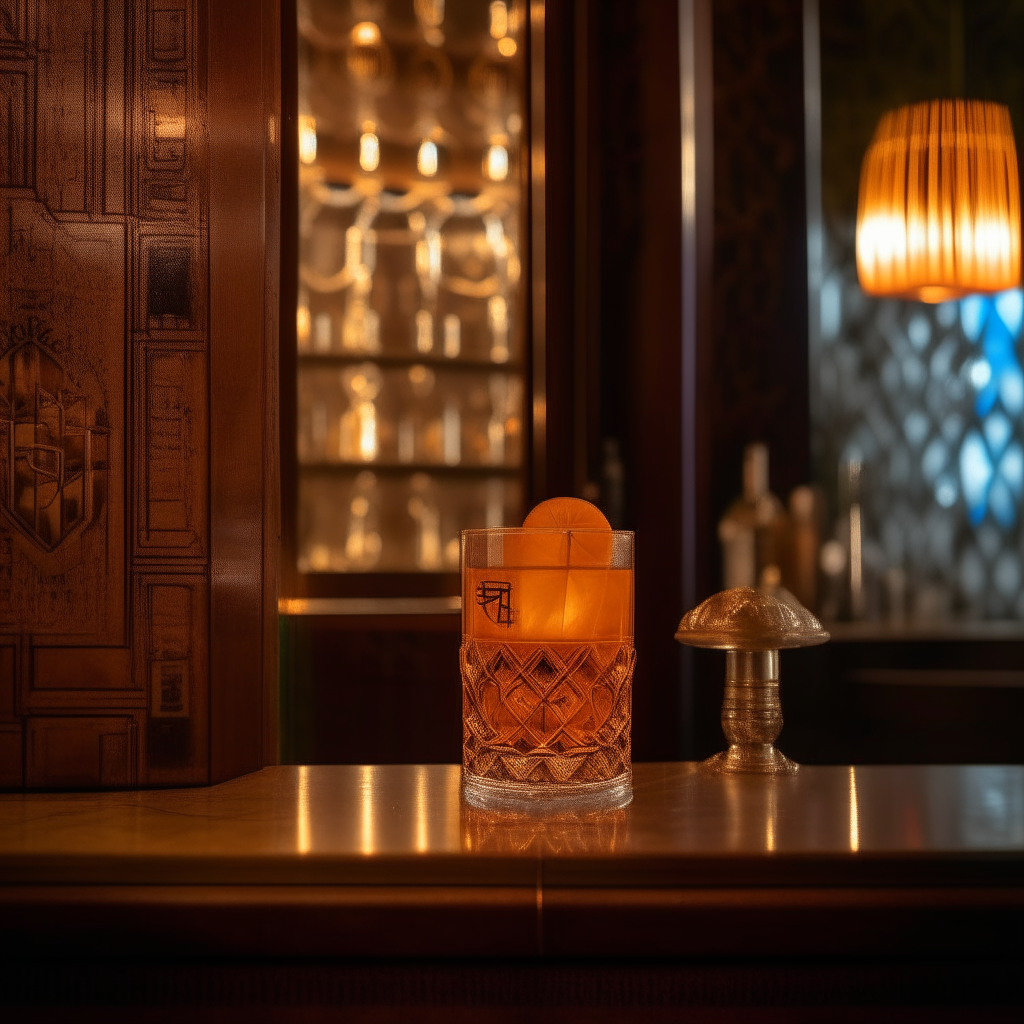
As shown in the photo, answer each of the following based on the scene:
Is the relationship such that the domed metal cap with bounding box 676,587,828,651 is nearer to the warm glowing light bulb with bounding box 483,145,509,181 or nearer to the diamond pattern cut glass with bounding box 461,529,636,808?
the diamond pattern cut glass with bounding box 461,529,636,808

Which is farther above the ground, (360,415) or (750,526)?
(360,415)

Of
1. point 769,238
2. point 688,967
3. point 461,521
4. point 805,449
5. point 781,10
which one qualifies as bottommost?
point 688,967

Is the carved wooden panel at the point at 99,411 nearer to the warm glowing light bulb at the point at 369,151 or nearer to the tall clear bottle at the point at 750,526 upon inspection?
the warm glowing light bulb at the point at 369,151

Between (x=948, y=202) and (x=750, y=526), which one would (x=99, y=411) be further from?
(x=948, y=202)

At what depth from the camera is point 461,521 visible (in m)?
2.69

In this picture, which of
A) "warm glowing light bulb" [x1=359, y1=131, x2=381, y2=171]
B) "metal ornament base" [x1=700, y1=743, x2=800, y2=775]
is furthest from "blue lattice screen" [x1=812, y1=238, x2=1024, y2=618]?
"metal ornament base" [x1=700, y1=743, x2=800, y2=775]

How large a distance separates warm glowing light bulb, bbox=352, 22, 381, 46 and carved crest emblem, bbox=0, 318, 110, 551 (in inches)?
80.0

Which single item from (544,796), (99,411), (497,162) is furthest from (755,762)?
(497,162)

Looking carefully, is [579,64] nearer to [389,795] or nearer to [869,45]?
[869,45]

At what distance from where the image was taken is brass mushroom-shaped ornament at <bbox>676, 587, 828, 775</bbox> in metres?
0.85

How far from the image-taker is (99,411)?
84 centimetres

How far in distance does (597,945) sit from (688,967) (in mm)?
59

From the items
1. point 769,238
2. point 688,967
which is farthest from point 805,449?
point 688,967

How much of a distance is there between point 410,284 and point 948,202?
1.32m
